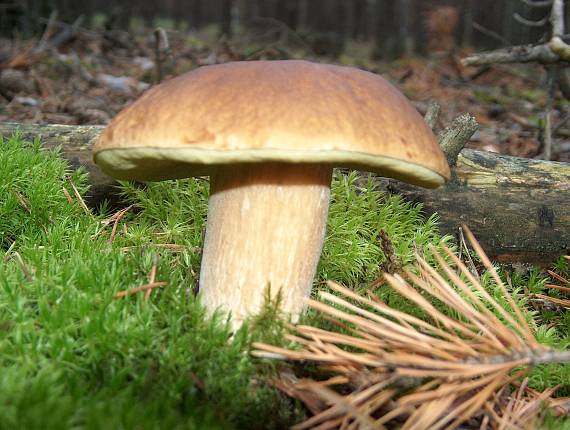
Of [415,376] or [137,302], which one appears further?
[137,302]

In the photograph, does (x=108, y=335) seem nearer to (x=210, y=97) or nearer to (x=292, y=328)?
(x=292, y=328)

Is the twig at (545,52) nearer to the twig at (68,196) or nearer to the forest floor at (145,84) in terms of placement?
the forest floor at (145,84)

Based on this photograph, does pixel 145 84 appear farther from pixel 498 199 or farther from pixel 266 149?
pixel 266 149

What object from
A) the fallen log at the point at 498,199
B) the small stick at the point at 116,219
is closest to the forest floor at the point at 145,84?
the fallen log at the point at 498,199

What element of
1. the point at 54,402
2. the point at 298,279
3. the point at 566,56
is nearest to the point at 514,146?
the point at 566,56

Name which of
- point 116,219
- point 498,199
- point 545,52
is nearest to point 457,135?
point 498,199

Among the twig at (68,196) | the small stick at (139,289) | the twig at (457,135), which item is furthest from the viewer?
the twig at (457,135)
